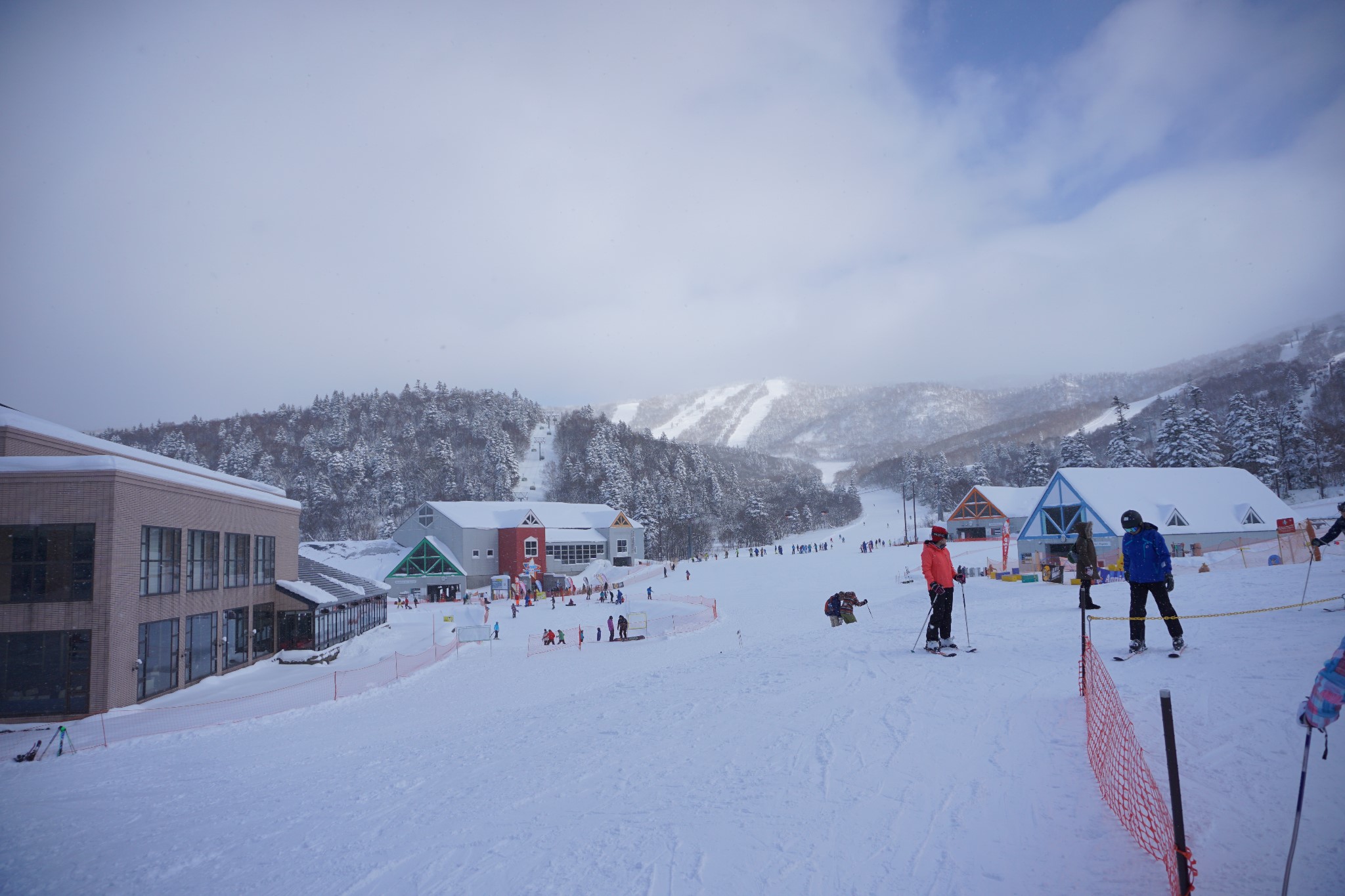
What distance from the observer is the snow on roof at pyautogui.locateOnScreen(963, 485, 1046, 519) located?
197 feet

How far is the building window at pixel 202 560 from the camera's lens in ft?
71.4

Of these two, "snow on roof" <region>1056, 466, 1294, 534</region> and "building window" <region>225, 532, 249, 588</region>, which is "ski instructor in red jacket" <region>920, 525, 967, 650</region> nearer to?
"building window" <region>225, 532, 249, 588</region>

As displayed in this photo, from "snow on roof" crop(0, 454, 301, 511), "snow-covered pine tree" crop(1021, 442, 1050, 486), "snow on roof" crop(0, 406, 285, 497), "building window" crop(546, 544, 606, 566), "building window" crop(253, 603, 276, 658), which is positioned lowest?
"building window" crop(253, 603, 276, 658)

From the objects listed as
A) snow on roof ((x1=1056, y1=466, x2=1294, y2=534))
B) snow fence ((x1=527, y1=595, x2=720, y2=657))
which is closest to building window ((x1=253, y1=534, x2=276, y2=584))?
snow fence ((x1=527, y1=595, x2=720, y2=657))

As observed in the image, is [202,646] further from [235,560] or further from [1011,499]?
[1011,499]

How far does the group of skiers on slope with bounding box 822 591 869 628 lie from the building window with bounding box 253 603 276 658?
2140 cm

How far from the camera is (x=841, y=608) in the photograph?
20531 mm

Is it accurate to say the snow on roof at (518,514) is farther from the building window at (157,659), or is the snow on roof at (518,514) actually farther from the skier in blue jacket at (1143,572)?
the skier in blue jacket at (1143,572)

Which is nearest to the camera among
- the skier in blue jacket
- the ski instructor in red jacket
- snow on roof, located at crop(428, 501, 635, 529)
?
the skier in blue jacket

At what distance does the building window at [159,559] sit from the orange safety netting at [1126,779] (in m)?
23.1

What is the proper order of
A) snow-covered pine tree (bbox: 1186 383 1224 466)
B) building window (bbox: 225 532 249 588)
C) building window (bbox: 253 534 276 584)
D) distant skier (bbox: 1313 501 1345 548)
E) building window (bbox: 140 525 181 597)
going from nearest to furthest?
distant skier (bbox: 1313 501 1345 548)
building window (bbox: 140 525 181 597)
building window (bbox: 225 532 249 588)
building window (bbox: 253 534 276 584)
snow-covered pine tree (bbox: 1186 383 1224 466)

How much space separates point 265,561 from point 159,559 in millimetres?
7245

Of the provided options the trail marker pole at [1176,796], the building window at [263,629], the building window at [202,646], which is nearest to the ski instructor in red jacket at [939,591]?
the trail marker pole at [1176,796]

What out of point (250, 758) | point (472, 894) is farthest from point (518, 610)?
point (472, 894)
